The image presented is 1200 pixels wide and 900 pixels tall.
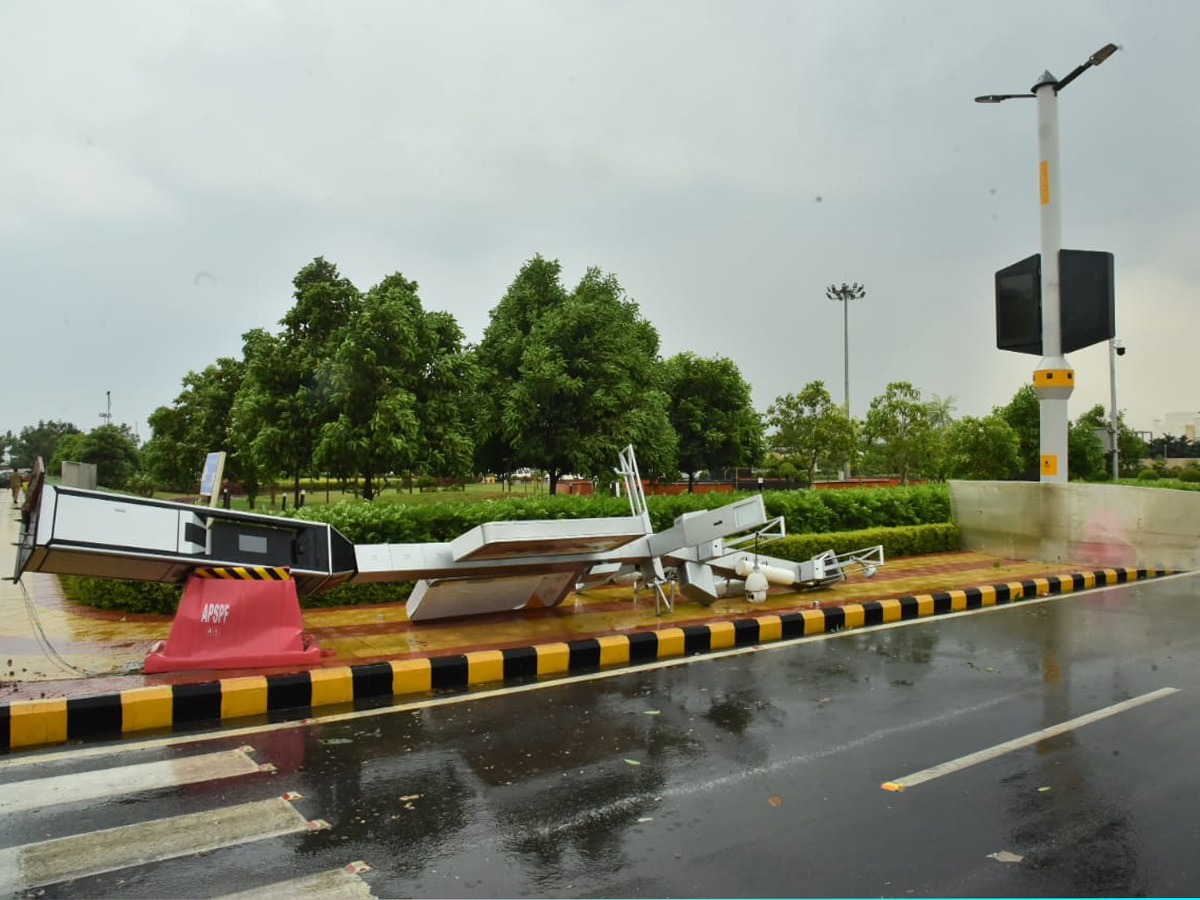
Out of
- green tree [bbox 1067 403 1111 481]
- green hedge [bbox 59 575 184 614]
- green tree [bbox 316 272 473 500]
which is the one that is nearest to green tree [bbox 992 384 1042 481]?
green tree [bbox 1067 403 1111 481]

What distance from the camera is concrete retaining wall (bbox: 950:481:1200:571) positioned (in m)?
13.3

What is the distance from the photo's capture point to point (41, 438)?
85.4m

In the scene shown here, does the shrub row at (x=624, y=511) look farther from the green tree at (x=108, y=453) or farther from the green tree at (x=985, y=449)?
the green tree at (x=108, y=453)

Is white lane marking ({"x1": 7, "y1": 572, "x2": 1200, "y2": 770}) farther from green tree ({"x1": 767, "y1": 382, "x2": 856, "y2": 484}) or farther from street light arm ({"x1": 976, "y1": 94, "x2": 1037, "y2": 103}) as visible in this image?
green tree ({"x1": 767, "y1": 382, "x2": 856, "y2": 484})

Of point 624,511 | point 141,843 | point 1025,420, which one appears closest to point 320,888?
point 141,843

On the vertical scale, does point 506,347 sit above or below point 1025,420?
above

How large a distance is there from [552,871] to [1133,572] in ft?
42.1

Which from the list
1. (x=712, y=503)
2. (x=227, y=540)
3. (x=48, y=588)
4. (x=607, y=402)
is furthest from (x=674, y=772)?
(x=607, y=402)

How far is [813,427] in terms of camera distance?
111 ft

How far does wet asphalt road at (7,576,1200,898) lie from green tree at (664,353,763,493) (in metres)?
27.6

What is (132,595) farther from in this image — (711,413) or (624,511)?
(711,413)

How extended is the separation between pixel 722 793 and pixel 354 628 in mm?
4777

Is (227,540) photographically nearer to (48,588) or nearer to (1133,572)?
(48,588)

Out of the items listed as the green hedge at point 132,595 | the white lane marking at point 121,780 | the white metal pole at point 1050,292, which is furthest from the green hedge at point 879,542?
the white lane marking at point 121,780
